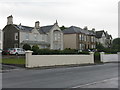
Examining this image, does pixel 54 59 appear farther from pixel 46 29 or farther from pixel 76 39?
pixel 76 39

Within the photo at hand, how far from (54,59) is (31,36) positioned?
25.4 metres

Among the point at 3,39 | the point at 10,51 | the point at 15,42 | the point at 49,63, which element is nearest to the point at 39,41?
the point at 15,42

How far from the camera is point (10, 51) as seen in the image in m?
37.3

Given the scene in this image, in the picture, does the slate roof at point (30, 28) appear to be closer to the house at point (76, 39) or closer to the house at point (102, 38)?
the house at point (76, 39)

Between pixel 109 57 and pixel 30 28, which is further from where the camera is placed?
pixel 30 28

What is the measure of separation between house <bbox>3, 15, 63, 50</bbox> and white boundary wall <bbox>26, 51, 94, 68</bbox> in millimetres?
20677

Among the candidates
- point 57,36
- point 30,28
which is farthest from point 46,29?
point 30,28

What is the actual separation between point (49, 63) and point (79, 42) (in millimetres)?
37002

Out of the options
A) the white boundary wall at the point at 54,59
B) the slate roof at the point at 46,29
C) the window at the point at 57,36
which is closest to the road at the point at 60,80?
the white boundary wall at the point at 54,59

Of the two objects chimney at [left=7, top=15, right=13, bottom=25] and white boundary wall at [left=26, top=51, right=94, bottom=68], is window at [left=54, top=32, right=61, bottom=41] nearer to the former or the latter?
chimney at [left=7, top=15, right=13, bottom=25]

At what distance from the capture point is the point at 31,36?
156ft

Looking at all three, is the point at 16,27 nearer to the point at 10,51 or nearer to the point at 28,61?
the point at 10,51

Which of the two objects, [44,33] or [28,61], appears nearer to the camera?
[28,61]

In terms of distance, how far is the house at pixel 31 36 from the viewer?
1802 inches
